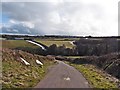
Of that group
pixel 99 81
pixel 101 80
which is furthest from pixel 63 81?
pixel 101 80

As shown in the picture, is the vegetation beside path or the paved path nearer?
the paved path

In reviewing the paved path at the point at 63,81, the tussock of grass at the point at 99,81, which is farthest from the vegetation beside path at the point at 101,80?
the paved path at the point at 63,81

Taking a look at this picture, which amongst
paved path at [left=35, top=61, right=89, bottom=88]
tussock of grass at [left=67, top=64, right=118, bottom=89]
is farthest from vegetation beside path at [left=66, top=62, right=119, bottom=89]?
paved path at [left=35, top=61, right=89, bottom=88]

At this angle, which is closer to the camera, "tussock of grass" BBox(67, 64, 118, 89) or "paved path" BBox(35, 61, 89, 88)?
"paved path" BBox(35, 61, 89, 88)

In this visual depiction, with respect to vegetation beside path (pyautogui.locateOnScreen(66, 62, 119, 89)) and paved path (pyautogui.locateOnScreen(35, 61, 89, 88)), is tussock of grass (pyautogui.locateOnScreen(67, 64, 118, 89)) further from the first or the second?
paved path (pyautogui.locateOnScreen(35, 61, 89, 88))

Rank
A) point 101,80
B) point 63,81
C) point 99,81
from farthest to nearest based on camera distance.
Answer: point 101,80 → point 99,81 → point 63,81

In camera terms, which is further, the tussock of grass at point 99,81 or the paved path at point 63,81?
the tussock of grass at point 99,81

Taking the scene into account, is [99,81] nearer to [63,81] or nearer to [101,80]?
[101,80]

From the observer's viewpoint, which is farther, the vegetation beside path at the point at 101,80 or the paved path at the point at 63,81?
the vegetation beside path at the point at 101,80

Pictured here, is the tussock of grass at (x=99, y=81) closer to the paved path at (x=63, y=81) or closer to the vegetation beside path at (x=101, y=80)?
the vegetation beside path at (x=101, y=80)

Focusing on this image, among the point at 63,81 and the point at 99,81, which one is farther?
the point at 99,81

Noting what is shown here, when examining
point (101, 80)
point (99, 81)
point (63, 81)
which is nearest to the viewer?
point (63, 81)

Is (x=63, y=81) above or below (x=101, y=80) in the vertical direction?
above

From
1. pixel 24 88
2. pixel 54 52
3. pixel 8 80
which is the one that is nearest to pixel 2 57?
pixel 8 80
